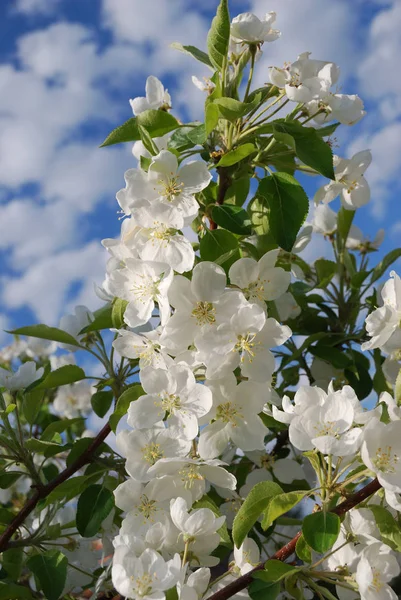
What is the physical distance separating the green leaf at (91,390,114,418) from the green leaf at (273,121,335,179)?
31.8 inches

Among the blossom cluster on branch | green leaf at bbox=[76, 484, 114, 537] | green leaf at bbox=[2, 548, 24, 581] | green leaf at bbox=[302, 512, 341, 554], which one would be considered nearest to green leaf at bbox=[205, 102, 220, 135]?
A: the blossom cluster on branch

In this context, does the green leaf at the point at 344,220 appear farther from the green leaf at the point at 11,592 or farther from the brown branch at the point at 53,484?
the green leaf at the point at 11,592

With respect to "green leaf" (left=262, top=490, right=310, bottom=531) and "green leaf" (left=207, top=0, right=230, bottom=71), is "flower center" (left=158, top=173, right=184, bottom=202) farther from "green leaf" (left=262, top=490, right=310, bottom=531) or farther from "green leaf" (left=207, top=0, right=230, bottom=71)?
"green leaf" (left=262, top=490, right=310, bottom=531)

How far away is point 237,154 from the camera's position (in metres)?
1.42

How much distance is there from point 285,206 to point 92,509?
2.66ft

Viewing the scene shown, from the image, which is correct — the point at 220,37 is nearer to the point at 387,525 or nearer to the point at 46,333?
the point at 46,333

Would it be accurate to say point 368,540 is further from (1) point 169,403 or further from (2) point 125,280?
(2) point 125,280

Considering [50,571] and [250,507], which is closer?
[250,507]

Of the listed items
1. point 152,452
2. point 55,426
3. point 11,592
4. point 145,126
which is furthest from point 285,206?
point 11,592

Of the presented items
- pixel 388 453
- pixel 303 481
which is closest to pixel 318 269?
pixel 303 481

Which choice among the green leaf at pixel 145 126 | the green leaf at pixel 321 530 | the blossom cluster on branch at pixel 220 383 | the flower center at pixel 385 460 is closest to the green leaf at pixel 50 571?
the blossom cluster on branch at pixel 220 383

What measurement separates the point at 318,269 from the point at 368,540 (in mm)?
1065

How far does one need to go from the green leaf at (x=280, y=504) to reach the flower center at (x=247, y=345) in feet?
0.82

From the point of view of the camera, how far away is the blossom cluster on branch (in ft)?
3.94
